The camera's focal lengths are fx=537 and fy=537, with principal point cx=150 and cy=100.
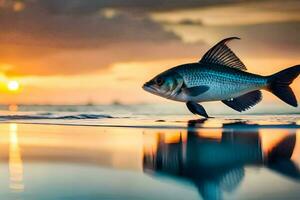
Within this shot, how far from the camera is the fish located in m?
5.82

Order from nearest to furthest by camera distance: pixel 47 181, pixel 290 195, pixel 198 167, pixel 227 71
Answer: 1. pixel 290 195
2. pixel 47 181
3. pixel 198 167
4. pixel 227 71

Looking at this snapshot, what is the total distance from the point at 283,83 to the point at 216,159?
2830 millimetres

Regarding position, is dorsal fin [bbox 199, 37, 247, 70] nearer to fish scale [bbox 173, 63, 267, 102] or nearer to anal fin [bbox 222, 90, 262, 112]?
fish scale [bbox 173, 63, 267, 102]

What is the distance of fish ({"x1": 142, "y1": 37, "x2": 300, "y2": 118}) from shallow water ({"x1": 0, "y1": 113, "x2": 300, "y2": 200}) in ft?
1.24

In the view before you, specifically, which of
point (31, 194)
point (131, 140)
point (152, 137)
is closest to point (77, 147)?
point (131, 140)

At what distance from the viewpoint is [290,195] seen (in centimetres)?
241

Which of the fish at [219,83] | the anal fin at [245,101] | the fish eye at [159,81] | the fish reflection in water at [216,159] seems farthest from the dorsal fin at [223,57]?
the fish reflection in water at [216,159]

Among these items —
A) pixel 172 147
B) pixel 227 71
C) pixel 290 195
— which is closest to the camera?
pixel 290 195

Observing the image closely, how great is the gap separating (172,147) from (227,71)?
6.52ft

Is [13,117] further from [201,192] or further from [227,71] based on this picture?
[201,192]

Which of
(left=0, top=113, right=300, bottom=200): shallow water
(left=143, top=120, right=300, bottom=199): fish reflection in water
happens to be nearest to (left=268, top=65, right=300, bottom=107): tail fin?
(left=0, top=113, right=300, bottom=200): shallow water

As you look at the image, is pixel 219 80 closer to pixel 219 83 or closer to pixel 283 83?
pixel 219 83

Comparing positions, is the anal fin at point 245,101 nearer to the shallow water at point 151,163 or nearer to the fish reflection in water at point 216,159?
the shallow water at point 151,163

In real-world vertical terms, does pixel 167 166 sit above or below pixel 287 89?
below
